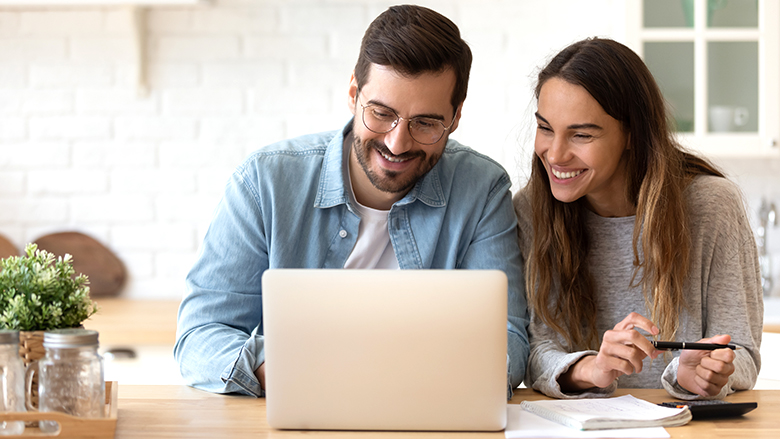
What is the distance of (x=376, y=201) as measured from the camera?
5.50ft

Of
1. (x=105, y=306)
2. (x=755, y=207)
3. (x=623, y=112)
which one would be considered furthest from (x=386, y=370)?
(x=755, y=207)

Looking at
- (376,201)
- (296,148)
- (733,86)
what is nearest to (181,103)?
(296,148)

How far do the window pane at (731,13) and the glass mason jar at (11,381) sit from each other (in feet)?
7.85

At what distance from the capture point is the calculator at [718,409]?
115cm

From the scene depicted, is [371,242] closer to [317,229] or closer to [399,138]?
[317,229]

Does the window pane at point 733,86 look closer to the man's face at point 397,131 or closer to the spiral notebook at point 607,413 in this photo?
the man's face at point 397,131

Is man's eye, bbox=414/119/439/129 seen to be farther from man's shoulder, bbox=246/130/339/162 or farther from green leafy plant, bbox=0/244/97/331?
green leafy plant, bbox=0/244/97/331

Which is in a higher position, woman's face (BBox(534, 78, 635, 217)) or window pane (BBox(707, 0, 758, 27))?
window pane (BBox(707, 0, 758, 27))

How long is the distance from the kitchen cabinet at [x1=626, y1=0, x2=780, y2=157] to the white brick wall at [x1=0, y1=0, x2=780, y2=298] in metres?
0.32

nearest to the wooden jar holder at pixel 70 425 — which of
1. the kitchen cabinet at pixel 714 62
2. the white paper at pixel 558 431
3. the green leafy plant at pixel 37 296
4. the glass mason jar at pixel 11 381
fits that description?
the glass mason jar at pixel 11 381

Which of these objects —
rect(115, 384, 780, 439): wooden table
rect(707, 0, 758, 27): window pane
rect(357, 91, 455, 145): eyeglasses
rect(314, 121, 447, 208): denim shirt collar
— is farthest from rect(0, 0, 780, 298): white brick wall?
rect(115, 384, 780, 439): wooden table

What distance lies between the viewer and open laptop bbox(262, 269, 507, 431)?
1.04 m

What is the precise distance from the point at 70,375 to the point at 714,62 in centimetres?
233

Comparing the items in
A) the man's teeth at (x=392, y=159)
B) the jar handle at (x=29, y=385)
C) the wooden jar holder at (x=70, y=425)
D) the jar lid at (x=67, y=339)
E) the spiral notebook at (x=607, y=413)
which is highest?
the man's teeth at (x=392, y=159)
